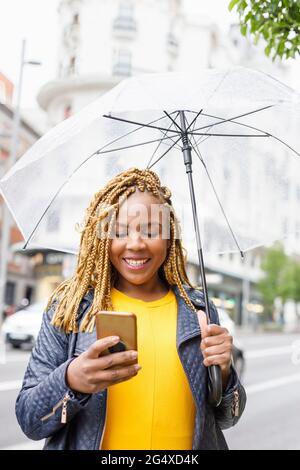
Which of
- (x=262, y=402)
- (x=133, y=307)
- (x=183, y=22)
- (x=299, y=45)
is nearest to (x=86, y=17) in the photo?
(x=183, y=22)

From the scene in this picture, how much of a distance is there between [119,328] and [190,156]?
2.91 feet

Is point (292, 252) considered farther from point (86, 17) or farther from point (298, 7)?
point (298, 7)

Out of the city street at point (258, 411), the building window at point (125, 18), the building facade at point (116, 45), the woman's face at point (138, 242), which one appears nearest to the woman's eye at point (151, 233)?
the woman's face at point (138, 242)

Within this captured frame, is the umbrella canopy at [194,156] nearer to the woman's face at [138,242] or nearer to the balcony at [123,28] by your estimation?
the woman's face at [138,242]

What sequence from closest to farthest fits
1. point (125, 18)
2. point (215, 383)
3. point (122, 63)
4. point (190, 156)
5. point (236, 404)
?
point (215, 383), point (236, 404), point (190, 156), point (122, 63), point (125, 18)

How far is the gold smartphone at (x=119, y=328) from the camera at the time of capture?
142cm

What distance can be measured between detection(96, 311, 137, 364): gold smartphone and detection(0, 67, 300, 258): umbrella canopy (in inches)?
29.1

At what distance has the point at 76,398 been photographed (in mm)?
1498

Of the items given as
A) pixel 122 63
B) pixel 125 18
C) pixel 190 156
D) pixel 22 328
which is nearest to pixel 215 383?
pixel 190 156

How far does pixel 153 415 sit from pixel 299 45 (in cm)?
286

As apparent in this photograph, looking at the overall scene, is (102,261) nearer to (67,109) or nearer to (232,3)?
(232,3)

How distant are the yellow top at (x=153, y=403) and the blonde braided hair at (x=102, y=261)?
173 mm

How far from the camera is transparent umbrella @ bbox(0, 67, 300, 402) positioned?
79.0 inches

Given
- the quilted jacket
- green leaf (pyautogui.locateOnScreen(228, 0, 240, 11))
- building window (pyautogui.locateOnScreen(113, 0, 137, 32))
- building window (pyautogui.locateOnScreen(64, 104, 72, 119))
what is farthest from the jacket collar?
building window (pyautogui.locateOnScreen(113, 0, 137, 32))
